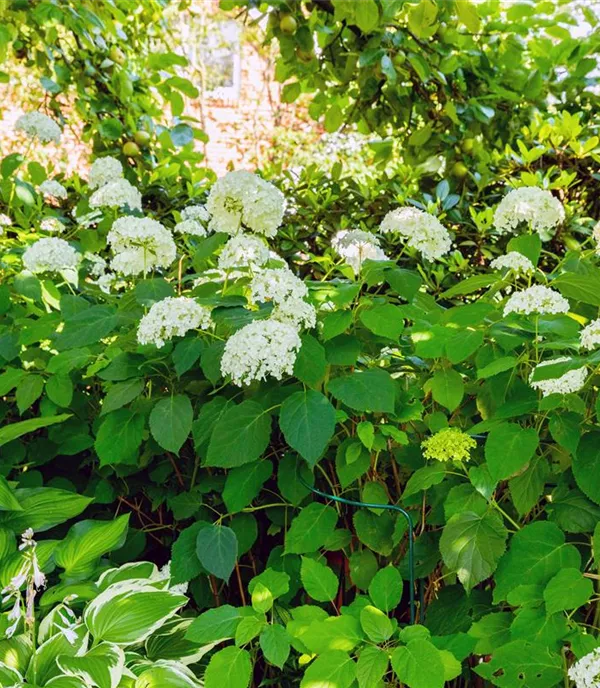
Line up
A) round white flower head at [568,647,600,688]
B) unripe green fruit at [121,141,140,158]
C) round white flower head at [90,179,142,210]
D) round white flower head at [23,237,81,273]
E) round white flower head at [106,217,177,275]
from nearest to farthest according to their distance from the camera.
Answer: round white flower head at [568,647,600,688], round white flower head at [106,217,177,275], round white flower head at [23,237,81,273], round white flower head at [90,179,142,210], unripe green fruit at [121,141,140,158]

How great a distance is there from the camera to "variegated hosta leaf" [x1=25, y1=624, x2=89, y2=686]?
1.23 m

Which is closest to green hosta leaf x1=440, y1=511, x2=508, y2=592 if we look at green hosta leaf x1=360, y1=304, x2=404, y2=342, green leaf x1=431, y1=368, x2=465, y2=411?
green leaf x1=431, y1=368, x2=465, y2=411

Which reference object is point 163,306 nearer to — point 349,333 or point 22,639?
point 349,333

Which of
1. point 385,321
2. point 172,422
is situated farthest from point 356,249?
point 172,422

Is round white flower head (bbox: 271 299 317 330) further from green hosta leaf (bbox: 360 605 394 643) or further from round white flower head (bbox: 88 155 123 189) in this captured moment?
round white flower head (bbox: 88 155 123 189)

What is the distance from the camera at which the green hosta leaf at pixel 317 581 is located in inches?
51.4

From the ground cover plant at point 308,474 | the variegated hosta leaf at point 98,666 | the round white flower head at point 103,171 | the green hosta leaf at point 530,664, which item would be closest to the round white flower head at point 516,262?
the ground cover plant at point 308,474

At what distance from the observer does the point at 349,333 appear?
151 cm

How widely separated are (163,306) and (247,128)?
9.64m

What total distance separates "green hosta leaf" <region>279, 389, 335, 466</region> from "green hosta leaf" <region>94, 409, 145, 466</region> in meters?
0.37

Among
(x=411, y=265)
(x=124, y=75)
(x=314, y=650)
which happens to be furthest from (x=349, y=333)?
(x=124, y=75)

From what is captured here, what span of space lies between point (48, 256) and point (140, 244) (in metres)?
0.42

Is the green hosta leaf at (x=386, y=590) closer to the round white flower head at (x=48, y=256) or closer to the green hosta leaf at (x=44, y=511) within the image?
the green hosta leaf at (x=44, y=511)

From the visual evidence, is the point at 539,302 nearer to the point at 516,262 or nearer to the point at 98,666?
the point at 516,262
